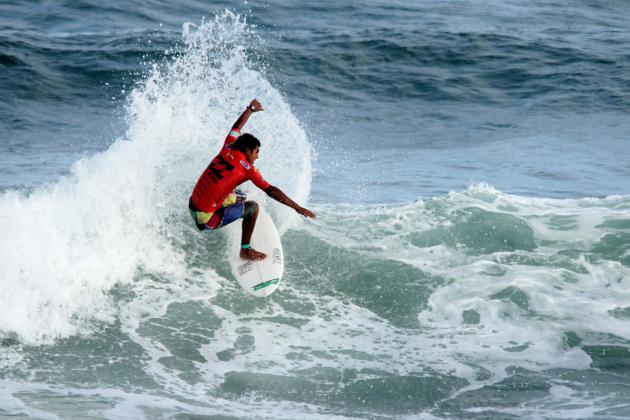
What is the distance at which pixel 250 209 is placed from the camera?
28.7 ft

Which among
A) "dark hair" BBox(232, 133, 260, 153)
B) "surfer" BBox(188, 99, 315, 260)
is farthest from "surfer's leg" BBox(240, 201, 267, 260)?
"dark hair" BBox(232, 133, 260, 153)

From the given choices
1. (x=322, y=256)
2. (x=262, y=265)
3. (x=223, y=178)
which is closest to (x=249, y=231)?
(x=262, y=265)

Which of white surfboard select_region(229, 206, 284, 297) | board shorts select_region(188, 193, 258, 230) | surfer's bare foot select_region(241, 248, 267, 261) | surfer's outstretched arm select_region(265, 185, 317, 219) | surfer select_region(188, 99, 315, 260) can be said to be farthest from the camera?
surfer's bare foot select_region(241, 248, 267, 261)

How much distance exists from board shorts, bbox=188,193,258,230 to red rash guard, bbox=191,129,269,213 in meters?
0.08

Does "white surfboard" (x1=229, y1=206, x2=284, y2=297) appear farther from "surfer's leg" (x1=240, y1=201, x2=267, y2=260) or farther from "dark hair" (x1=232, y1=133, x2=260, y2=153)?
"dark hair" (x1=232, y1=133, x2=260, y2=153)

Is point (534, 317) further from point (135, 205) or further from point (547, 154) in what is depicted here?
point (547, 154)

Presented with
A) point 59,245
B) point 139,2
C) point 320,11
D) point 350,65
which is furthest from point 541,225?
point 139,2

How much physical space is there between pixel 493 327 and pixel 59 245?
447 centimetres

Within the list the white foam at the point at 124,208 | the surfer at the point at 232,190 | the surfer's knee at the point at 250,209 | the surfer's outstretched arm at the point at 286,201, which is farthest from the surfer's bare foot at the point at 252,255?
the surfer's outstretched arm at the point at 286,201

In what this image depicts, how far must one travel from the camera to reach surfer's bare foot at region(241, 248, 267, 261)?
29.1ft

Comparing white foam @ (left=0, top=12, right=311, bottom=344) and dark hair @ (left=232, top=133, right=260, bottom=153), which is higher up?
dark hair @ (left=232, top=133, right=260, bottom=153)

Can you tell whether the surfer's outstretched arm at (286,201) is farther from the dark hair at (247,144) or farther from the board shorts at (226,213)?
the board shorts at (226,213)

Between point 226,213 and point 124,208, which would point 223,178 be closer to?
point 226,213

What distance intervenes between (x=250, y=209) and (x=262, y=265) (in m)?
0.62
